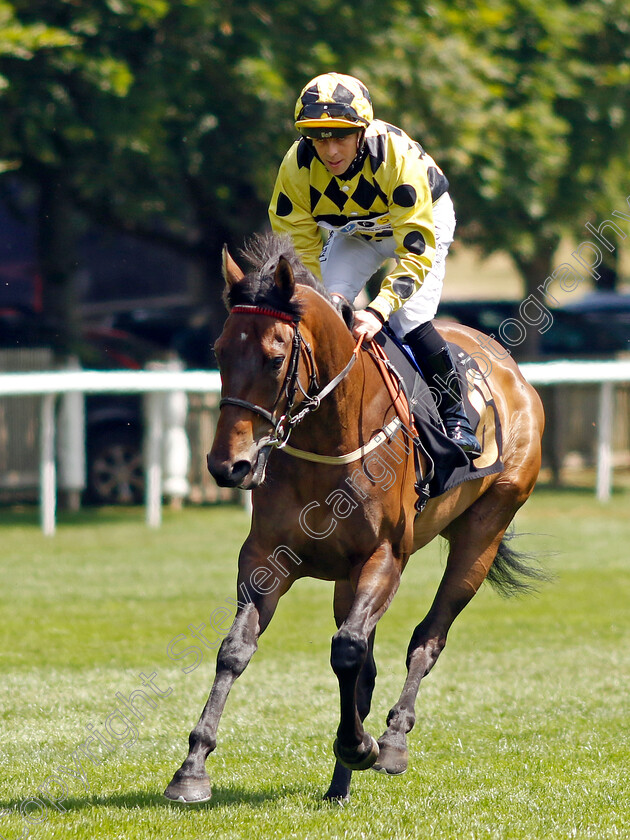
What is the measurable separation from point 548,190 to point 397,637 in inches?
292

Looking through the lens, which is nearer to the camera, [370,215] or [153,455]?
[370,215]

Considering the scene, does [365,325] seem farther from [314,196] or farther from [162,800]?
[162,800]

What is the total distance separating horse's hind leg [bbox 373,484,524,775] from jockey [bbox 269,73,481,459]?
1.84 feet

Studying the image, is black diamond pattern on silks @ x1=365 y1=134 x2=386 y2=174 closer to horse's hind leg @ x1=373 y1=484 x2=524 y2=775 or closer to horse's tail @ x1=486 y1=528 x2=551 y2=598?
horse's hind leg @ x1=373 y1=484 x2=524 y2=775

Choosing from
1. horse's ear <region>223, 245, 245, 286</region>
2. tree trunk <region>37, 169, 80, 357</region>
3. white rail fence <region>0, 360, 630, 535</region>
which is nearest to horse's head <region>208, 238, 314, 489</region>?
horse's ear <region>223, 245, 245, 286</region>

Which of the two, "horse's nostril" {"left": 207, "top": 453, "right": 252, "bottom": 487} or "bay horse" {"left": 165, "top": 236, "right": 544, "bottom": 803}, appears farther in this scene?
"bay horse" {"left": 165, "top": 236, "right": 544, "bottom": 803}

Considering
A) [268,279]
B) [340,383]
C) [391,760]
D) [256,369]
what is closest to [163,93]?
[340,383]

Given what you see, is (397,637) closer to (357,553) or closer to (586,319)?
(357,553)

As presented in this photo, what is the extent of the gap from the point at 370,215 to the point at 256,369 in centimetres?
128

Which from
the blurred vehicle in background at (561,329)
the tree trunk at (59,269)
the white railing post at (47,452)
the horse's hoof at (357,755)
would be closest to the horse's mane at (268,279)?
the horse's hoof at (357,755)

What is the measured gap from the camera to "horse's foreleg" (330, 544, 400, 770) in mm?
4121

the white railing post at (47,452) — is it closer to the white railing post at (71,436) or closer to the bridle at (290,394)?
the white railing post at (71,436)

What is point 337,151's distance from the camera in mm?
4496

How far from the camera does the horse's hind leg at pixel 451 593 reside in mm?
4504
